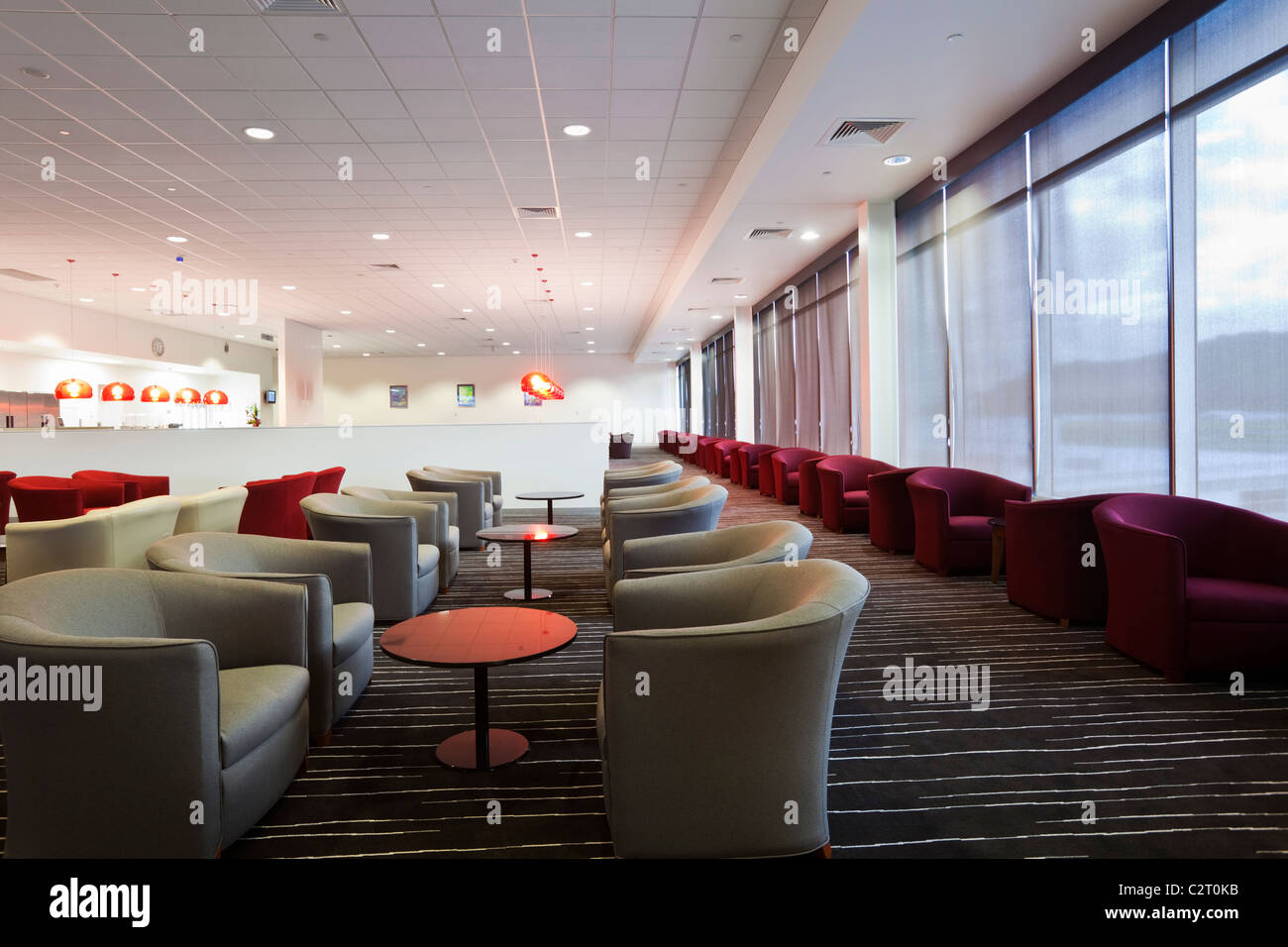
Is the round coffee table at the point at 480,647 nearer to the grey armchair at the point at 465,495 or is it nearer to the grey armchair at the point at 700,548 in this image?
the grey armchair at the point at 700,548

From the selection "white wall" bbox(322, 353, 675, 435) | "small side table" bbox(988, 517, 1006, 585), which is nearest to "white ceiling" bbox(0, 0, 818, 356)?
"small side table" bbox(988, 517, 1006, 585)

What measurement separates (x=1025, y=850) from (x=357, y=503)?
4486mm

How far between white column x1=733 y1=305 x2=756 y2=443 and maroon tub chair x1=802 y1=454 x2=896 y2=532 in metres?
7.04

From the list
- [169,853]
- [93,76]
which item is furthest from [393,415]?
[169,853]

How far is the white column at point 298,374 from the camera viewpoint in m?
16.8

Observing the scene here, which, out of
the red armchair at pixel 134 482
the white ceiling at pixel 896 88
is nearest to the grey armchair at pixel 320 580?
the white ceiling at pixel 896 88

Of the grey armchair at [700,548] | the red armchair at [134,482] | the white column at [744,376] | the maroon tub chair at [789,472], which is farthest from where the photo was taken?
the white column at [744,376]

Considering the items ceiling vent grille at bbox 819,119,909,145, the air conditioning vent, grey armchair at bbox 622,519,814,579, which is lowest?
grey armchair at bbox 622,519,814,579

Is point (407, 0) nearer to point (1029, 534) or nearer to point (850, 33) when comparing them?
point (850, 33)

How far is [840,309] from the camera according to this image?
10.5 metres

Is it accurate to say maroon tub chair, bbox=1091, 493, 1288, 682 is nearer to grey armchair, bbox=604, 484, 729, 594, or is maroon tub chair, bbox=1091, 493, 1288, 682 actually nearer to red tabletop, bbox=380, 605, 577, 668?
grey armchair, bbox=604, 484, 729, 594

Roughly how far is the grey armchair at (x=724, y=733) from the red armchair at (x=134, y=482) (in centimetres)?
724

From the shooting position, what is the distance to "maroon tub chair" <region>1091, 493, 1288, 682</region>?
353 centimetres

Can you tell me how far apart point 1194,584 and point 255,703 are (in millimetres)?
3973
